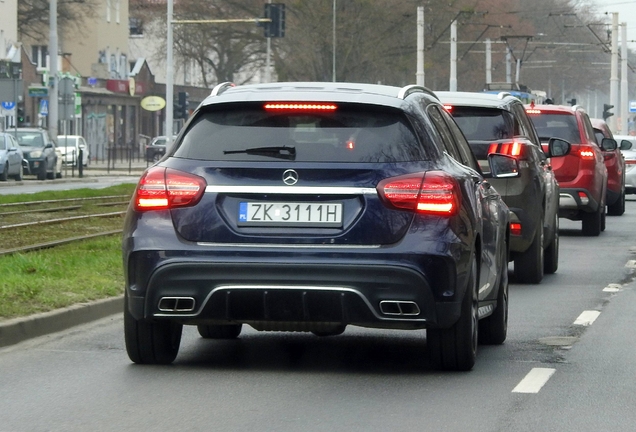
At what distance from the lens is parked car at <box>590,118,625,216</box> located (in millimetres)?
26156

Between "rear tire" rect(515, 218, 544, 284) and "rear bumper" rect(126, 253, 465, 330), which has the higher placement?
"rear bumper" rect(126, 253, 465, 330)

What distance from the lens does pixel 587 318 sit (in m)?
11.3

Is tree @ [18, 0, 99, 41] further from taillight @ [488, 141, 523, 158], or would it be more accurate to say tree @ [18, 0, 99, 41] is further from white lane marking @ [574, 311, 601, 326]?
white lane marking @ [574, 311, 601, 326]

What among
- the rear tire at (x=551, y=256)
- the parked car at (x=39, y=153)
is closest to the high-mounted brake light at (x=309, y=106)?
the rear tire at (x=551, y=256)

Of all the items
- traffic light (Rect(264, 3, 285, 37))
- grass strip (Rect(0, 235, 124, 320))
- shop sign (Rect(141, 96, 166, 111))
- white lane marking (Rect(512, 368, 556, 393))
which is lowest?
white lane marking (Rect(512, 368, 556, 393))

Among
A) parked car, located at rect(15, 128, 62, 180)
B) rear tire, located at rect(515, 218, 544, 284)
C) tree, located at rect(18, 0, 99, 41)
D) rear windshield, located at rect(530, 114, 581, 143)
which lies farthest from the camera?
tree, located at rect(18, 0, 99, 41)

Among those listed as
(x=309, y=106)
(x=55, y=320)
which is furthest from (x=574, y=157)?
(x=309, y=106)

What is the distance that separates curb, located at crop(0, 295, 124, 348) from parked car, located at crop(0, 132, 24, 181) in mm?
31866

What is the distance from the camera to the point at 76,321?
1088 centimetres

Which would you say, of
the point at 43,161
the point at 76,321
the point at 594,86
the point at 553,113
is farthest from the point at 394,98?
the point at 594,86

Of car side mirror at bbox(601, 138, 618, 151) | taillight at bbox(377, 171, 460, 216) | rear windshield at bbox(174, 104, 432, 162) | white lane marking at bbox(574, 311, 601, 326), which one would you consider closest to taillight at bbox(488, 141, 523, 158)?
white lane marking at bbox(574, 311, 601, 326)

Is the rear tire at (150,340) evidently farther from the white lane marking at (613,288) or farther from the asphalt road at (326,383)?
the white lane marking at (613,288)

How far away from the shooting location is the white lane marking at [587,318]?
36.0ft

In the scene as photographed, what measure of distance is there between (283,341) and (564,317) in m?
2.53
